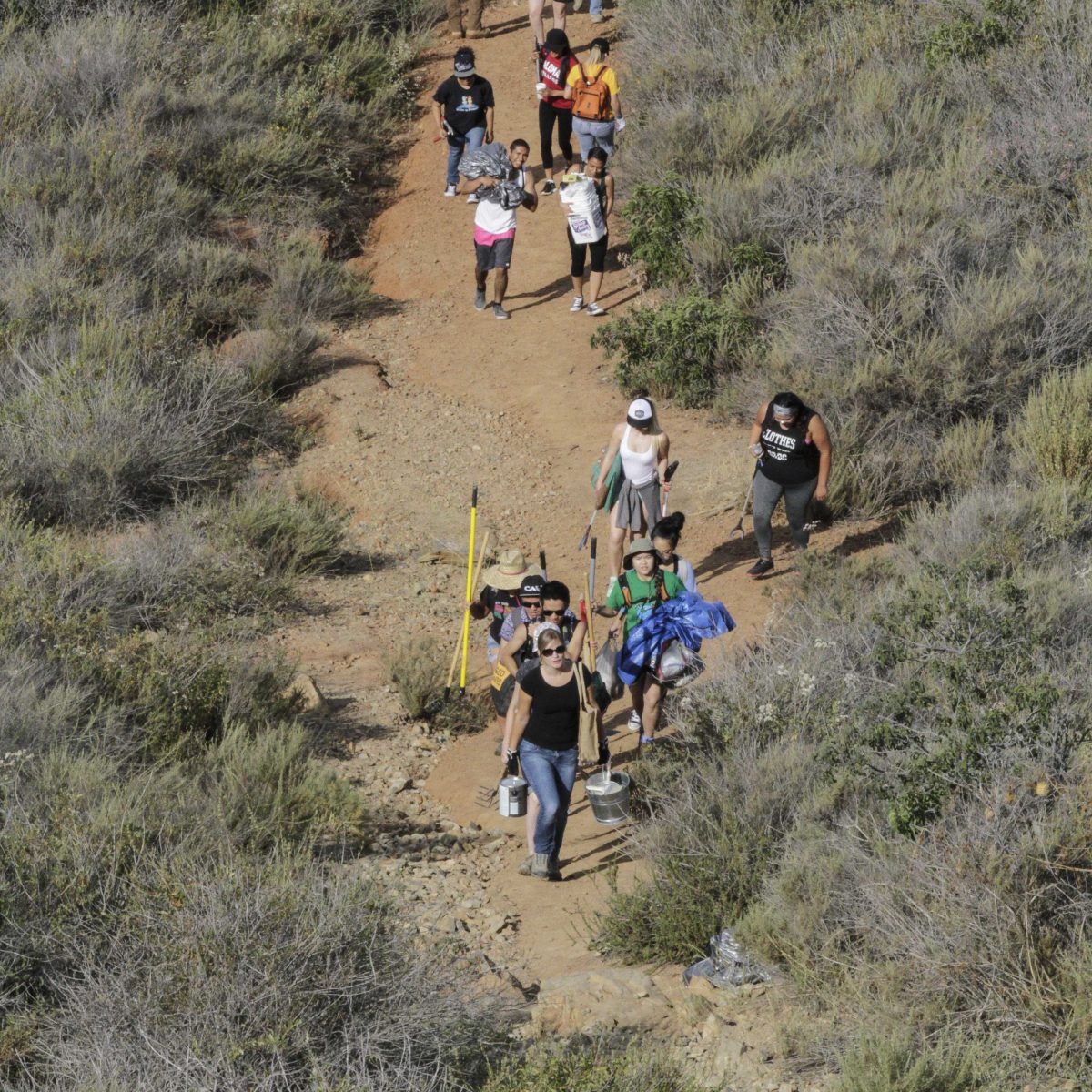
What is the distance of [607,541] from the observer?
1285 cm

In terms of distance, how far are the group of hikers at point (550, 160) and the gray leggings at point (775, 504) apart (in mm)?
4797

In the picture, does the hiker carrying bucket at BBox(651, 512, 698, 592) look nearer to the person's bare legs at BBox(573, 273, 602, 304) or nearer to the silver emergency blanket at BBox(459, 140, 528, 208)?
the silver emergency blanket at BBox(459, 140, 528, 208)

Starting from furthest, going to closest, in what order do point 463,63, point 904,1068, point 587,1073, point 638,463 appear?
point 463,63, point 638,463, point 904,1068, point 587,1073

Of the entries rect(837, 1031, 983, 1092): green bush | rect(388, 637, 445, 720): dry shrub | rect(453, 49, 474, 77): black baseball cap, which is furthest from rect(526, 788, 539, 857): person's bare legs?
rect(453, 49, 474, 77): black baseball cap

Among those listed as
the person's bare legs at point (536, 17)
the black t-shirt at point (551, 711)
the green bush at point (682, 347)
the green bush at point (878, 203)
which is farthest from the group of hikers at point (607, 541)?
the person's bare legs at point (536, 17)

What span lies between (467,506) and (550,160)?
6473mm

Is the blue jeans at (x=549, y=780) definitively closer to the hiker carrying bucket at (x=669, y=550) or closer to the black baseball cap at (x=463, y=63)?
the hiker carrying bucket at (x=669, y=550)

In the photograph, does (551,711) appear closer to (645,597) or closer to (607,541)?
→ (645,597)

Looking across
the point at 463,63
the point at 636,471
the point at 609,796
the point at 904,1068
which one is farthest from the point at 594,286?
the point at 904,1068

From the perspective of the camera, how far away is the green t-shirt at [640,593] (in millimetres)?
9297

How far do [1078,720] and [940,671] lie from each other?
2.28 ft

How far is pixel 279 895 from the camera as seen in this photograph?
20.4 feet

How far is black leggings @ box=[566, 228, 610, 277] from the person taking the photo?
1559cm

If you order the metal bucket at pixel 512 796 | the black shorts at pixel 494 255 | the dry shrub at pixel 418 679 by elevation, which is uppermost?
the black shorts at pixel 494 255
